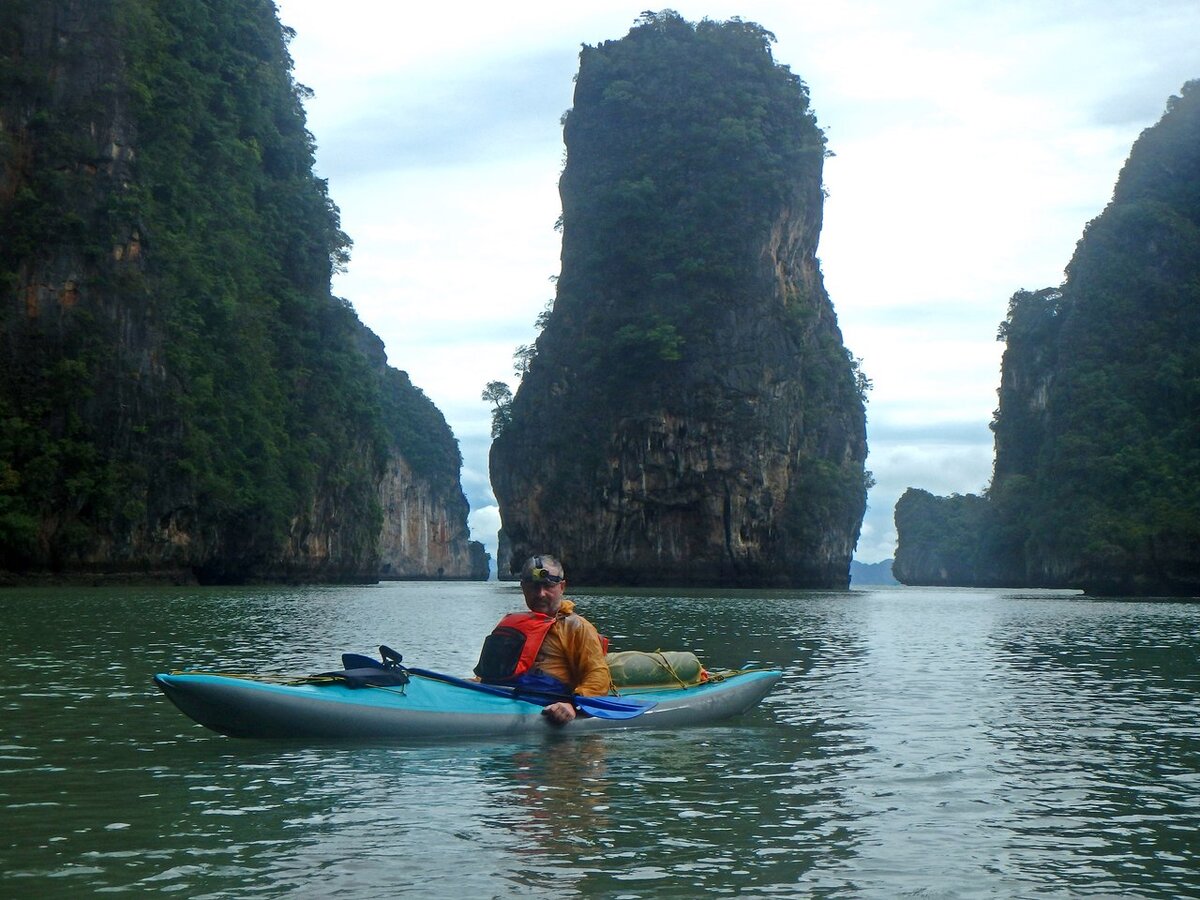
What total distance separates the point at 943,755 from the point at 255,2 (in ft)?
231

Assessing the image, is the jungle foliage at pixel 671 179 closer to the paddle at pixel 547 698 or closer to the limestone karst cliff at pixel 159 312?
the limestone karst cliff at pixel 159 312

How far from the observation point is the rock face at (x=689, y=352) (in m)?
70.1

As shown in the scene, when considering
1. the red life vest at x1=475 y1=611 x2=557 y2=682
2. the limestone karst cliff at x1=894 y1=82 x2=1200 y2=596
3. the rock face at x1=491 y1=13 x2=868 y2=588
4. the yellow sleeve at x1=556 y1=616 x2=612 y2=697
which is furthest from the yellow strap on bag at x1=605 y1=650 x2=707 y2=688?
Answer: the rock face at x1=491 y1=13 x2=868 y2=588

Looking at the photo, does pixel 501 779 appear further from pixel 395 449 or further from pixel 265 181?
pixel 395 449

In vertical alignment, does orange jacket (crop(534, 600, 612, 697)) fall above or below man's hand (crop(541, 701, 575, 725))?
above

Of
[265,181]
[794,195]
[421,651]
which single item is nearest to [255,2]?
[265,181]

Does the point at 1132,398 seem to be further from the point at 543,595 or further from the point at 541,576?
the point at 541,576

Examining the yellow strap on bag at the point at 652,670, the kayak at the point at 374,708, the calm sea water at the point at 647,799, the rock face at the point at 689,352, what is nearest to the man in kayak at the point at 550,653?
the kayak at the point at 374,708

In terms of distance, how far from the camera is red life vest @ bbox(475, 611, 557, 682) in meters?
10.7

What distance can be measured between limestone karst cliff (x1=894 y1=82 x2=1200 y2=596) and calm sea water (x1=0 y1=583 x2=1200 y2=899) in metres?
44.9

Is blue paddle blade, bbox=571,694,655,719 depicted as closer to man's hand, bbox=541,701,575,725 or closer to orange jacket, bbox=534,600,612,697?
orange jacket, bbox=534,600,612,697

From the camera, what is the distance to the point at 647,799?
8.27 metres

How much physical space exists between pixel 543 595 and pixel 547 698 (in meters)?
0.91

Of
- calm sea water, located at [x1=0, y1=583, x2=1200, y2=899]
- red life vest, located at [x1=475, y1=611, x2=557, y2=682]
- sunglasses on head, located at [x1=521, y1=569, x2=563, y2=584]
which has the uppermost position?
sunglasses on head, located at [x1=521, y1=569, x2=563, y2=584]
